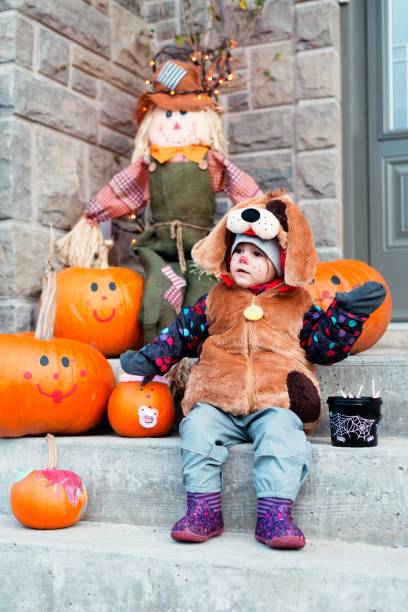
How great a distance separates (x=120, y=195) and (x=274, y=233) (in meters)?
1.44

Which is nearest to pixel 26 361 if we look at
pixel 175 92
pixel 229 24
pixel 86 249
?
pixel 86 249

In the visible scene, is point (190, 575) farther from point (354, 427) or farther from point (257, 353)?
point (257, 353)

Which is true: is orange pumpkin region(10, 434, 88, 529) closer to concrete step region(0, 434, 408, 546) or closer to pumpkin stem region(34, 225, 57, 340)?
concrete step region(0, 434, 408, 546)

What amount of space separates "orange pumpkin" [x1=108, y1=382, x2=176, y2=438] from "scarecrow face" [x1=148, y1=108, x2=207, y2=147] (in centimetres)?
144

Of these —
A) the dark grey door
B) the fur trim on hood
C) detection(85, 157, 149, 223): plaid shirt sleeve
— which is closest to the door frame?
the dark grey door

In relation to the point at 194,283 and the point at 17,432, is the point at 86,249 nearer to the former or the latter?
the point at 194,283

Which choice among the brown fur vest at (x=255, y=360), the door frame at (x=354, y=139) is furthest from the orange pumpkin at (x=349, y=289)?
the door frame at (x=354, y=139)

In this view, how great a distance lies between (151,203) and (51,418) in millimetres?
1435

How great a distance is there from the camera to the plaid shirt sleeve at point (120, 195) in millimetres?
3752

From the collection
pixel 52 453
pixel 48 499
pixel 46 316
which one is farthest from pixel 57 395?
pixel 48 499

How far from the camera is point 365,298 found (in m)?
2.33

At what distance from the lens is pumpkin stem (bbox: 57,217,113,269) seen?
144 inches

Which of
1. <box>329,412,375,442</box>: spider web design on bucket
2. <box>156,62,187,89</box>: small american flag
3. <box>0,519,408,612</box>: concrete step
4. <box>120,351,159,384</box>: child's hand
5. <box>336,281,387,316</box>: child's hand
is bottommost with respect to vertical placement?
<box>0,519,408,612</box>: concrete step

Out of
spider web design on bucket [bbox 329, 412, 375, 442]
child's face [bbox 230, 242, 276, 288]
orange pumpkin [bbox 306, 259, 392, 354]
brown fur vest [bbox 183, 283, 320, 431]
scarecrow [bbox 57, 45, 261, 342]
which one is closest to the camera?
spider web design on bucket [bbox 329, 412, 375, 442]
